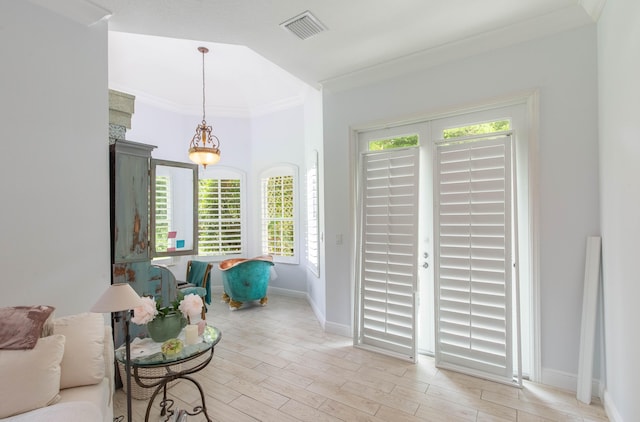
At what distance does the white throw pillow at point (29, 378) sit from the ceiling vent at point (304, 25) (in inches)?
104

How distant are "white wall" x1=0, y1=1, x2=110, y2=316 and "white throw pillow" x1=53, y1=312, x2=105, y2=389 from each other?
0.51 m

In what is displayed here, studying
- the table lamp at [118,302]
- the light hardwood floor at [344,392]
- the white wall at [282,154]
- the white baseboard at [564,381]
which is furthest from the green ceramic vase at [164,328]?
the white wall at [282,154]

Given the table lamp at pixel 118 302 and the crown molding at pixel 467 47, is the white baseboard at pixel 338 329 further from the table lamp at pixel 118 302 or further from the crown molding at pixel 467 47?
the crown molding at pixel 467 47

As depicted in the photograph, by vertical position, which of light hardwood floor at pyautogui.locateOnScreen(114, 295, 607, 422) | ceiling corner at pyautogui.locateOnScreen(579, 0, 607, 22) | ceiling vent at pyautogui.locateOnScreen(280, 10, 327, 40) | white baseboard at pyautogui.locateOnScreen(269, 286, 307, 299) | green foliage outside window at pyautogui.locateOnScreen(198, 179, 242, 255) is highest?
ceiling vent at pyautogui.locateOnScreen(280, 10, 327, 40)

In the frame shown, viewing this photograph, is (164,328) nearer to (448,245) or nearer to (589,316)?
(448,245)

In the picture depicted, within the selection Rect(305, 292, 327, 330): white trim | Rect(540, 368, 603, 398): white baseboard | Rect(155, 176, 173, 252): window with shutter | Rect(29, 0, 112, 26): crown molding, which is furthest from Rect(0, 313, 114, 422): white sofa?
Rect(540, 368, 603, 398): white baseboard

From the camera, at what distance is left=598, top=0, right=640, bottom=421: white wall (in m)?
1.75

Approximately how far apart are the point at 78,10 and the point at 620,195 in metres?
3.89

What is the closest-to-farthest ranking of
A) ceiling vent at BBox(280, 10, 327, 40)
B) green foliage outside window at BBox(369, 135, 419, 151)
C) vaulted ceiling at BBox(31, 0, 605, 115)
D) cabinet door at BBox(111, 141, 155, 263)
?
vaulted ceiling at BBox(31, 0, 605, 115) → ceiling vent at BBox(280, 10, 327, 40) → cabinet door at BBox(111, 141, 155, 263) → green foliage outside window at BBox(369, 135, 419, 151)

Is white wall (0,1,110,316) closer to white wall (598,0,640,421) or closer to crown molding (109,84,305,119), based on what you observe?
crown molding (109,84,305,119)

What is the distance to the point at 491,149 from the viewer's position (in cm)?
266

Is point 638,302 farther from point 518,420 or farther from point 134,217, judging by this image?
point 134,217

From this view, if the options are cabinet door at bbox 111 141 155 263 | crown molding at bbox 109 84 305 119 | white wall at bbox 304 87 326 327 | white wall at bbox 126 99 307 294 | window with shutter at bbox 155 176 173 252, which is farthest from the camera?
white wall at bbox 126 99 307 294

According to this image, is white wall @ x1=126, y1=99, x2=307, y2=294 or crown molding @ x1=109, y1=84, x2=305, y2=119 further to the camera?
white wall @ x1=126, y1=99, x2=307, y2=294
